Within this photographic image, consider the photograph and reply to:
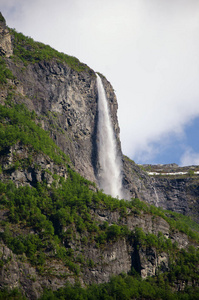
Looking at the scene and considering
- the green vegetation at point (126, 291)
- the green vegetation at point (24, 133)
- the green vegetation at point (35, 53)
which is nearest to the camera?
the green vegetation at point (126, 291)

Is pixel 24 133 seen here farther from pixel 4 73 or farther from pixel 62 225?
pixel 62 225

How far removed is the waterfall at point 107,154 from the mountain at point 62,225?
797cm

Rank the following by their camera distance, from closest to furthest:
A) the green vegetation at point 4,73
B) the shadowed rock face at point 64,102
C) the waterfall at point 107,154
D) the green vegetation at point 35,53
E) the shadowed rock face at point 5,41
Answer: the green vegetation at point 4,73 → the shadowed rock face at point 64,102 → the shadowed rock face at point 5,41 → the waterfall at point 107,154 → the green vegetation at point 35,53

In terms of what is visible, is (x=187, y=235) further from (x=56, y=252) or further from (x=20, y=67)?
(x=20, y=67)

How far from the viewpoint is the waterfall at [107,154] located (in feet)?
529

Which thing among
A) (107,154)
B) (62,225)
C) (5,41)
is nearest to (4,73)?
(5,41)

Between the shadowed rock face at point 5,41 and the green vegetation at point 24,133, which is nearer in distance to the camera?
the green vegetation at point 24,133

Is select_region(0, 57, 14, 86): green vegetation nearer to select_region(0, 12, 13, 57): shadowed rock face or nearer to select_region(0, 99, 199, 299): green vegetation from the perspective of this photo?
select_region(0, 12, 13, 57): shadowed rock face

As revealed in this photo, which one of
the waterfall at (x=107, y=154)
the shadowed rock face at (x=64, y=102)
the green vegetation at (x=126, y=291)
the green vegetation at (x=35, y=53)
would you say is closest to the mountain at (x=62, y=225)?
the green vegetation at (x=126, y=291)

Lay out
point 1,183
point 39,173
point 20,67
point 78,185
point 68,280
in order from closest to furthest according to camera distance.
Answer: point 68,280 → point 1,183 → point 39,173 → point 78,185 → point 20,67

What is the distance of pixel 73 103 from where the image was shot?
161 metres

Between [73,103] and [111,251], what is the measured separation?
66.6 m

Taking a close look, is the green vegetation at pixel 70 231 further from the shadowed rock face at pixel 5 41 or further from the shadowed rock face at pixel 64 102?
the shadowed rock face at pixel 5 41

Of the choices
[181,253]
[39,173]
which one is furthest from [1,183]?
[181,253]
